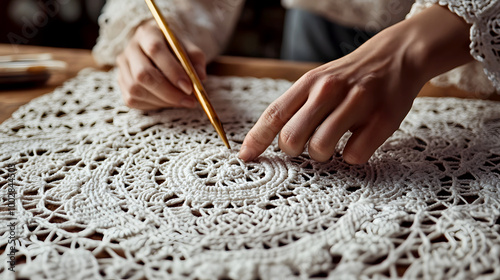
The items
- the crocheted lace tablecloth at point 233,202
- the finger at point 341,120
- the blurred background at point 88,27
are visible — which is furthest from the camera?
the blurred background at point 88,27

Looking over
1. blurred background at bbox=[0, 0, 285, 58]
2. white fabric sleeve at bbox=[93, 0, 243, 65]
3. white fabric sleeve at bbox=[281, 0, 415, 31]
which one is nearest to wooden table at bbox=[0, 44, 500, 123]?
white fabric sleeve at bbox=[93, 0, 243, 65]

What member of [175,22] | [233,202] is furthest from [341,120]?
[175,22]

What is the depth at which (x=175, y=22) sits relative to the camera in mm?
734

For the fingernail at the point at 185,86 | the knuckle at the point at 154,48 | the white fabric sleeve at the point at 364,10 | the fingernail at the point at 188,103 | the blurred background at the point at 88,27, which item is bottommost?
the blurred background at the point at 88,27

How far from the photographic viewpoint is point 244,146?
0.46 meters

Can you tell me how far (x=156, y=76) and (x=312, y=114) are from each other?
26 centimetres

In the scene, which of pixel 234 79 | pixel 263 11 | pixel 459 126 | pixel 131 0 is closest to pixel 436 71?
pixel 459 126

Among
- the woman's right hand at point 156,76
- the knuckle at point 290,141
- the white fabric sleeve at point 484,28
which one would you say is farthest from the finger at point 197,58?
the white fabric sleeve at point 484,28

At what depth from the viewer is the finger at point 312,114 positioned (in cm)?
43

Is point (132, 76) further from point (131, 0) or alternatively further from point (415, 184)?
point (415, 184)

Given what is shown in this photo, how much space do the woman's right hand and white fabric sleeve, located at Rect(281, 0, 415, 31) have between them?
42 centimetres

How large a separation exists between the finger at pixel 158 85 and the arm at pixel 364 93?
170 mm

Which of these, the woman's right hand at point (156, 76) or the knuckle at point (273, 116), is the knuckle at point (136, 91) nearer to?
the woman's right hand at point (156, 76)

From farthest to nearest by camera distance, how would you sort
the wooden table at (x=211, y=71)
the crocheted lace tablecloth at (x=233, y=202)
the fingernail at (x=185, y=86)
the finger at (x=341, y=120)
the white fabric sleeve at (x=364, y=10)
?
1. the white fabric sleeve at (x=364, y=10)
2. the wooden table at (x=211, y=71)
3. the fingernail at (x=185, y=86)
4. the finger at (x=341, y=120)
5. the crocheted lace tablecloth at (x=233, y=202)
